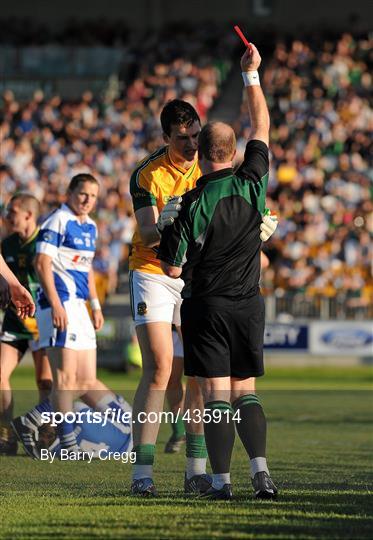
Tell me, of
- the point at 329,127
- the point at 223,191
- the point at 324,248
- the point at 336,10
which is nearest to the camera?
the point at 223,191

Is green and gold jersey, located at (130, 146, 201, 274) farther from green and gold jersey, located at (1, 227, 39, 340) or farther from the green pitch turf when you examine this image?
green and gold jersey, located at (1, 227, 39, 340)

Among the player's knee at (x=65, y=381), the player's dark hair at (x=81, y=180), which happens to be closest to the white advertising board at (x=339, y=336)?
the player's dark hair at (x=81, y=180)

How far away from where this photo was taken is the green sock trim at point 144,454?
25.8ft

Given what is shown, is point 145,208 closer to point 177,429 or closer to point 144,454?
point 144,454

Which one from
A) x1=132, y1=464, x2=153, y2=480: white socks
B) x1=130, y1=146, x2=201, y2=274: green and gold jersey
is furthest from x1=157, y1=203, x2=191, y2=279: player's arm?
x1=132, y1=464, x2=153, y2=480: white socks

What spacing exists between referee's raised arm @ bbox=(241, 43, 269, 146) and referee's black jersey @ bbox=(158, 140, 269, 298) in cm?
17

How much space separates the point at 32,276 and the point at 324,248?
18334 millimetres

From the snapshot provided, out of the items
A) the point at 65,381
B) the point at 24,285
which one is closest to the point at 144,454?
the point at 65,381

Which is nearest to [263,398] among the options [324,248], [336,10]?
[324,248]

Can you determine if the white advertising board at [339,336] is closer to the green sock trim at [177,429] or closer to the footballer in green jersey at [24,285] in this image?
the footballer in green jersey at [24,285]

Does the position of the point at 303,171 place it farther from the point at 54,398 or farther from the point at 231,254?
the point at 231,254

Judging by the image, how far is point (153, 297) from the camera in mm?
8383

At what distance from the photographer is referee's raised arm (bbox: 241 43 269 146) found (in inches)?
299

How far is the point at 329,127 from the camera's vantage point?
111ft
